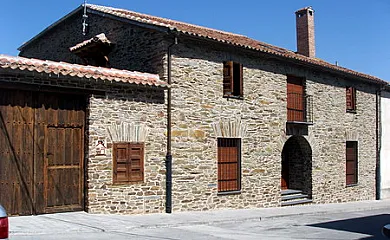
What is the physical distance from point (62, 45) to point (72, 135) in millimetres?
7904

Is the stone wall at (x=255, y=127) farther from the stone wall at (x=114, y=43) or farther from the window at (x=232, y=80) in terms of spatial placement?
the stone wall at (x=114, y=43)

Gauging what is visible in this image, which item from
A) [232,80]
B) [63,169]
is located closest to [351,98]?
[232,80]

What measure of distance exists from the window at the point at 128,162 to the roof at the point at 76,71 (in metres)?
1.71

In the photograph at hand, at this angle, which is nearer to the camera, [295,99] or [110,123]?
[110,123]

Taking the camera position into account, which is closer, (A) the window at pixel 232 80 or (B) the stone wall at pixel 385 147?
(A) the window at pixel 232 80

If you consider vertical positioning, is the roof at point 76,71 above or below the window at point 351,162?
above

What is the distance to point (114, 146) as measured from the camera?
38.6ft

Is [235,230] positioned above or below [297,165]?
below

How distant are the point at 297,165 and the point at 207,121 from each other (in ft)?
20.0

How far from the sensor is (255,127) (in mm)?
15555

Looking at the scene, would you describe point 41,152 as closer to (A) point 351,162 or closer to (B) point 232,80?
(B) point 232,80

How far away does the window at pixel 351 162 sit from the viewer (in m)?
20.2

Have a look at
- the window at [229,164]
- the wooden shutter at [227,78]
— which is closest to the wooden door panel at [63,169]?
the window at [229,164]

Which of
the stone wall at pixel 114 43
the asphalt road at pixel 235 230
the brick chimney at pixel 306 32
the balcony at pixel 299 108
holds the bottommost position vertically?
the asphalt road at pixel 235 230
